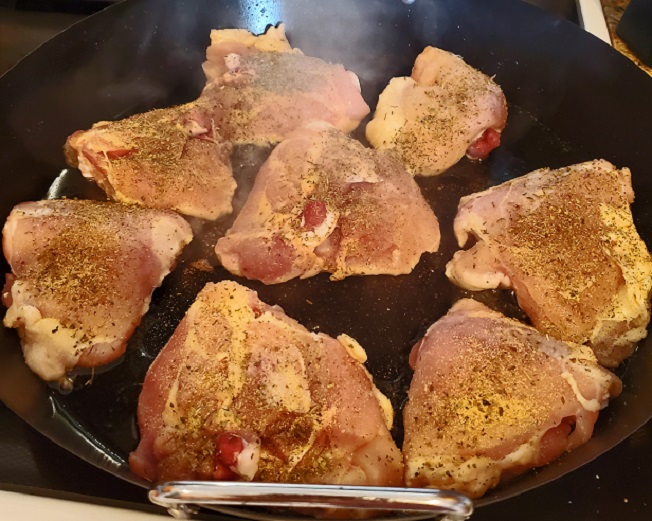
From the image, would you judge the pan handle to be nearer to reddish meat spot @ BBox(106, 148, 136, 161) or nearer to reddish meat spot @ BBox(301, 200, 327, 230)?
reddish meat spot @ BBox(301, 200, 327, 230)

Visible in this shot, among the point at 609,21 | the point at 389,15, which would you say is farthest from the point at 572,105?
the point at 389,15

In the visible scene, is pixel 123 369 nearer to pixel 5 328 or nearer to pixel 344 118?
pixel 5 328

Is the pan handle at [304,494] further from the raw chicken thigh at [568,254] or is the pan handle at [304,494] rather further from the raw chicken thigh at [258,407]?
the raw chicken thigh at [568,254]

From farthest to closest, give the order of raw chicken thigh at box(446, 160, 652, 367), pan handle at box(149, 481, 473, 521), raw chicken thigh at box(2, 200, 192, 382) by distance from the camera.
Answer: raw chicken thigh at box(446, 160, 652, 367) < raw chicken thigh at box(2, 200, 192, 382) < pan handle at box(149, 481, 473, 521)

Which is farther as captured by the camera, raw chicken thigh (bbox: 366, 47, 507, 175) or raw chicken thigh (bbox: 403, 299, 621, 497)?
raw chicken thigh (bbox: 366, 47, 507, 175)

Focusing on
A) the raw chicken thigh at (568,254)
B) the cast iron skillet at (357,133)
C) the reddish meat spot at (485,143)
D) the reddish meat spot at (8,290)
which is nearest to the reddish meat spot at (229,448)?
the cast iron skillet at (357,133)

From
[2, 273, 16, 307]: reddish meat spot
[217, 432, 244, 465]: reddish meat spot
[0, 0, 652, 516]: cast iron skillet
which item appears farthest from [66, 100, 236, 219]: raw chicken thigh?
[217, 432, 244, 465]: reddish meat spot

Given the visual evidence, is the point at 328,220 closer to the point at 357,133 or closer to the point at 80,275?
the point at 357,133

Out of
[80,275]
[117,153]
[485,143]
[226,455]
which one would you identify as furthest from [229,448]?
[485,143]
